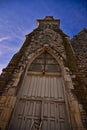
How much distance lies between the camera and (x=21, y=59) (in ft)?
19.0

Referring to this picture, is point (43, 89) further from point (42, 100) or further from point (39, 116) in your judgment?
point (39, 116)

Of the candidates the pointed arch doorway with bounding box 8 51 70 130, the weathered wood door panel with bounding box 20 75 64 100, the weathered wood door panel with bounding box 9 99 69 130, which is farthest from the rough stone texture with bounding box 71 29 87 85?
the weathered wood door panel with bounding box 9 99 69 130

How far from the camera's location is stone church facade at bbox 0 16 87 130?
12.2ft

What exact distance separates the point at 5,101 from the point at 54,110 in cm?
192

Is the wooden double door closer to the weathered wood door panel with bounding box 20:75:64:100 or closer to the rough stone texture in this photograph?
the weathered wood door panel with bounding box 20:75:64:100

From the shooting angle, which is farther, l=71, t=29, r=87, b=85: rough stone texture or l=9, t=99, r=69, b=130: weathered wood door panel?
l=71, t=29, r=87, b=85: rough stone texture

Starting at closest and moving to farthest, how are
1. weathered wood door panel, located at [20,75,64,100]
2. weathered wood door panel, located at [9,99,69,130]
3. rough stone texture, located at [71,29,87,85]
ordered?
weathered wood door panel, located at [9,99,69,130] → weathered wood door panel, located at [20,75,64,100] → rough stone texture, located at [71,29,87,85]

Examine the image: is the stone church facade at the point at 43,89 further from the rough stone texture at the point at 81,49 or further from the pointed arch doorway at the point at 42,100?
the rough stone texture at the point at 81,49

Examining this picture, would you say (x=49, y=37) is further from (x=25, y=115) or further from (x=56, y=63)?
(x=25, y=115)

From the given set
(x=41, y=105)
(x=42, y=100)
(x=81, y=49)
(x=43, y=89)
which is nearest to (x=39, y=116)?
(x=41, y=105)

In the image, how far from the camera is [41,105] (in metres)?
4.28

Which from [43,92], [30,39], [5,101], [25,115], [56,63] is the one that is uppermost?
[30,39]

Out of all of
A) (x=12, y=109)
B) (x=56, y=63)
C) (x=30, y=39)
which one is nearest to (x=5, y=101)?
(x=12, y=109)

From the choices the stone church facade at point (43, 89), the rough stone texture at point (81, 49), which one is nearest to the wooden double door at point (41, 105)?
the stone church facade at point (43, 89)
